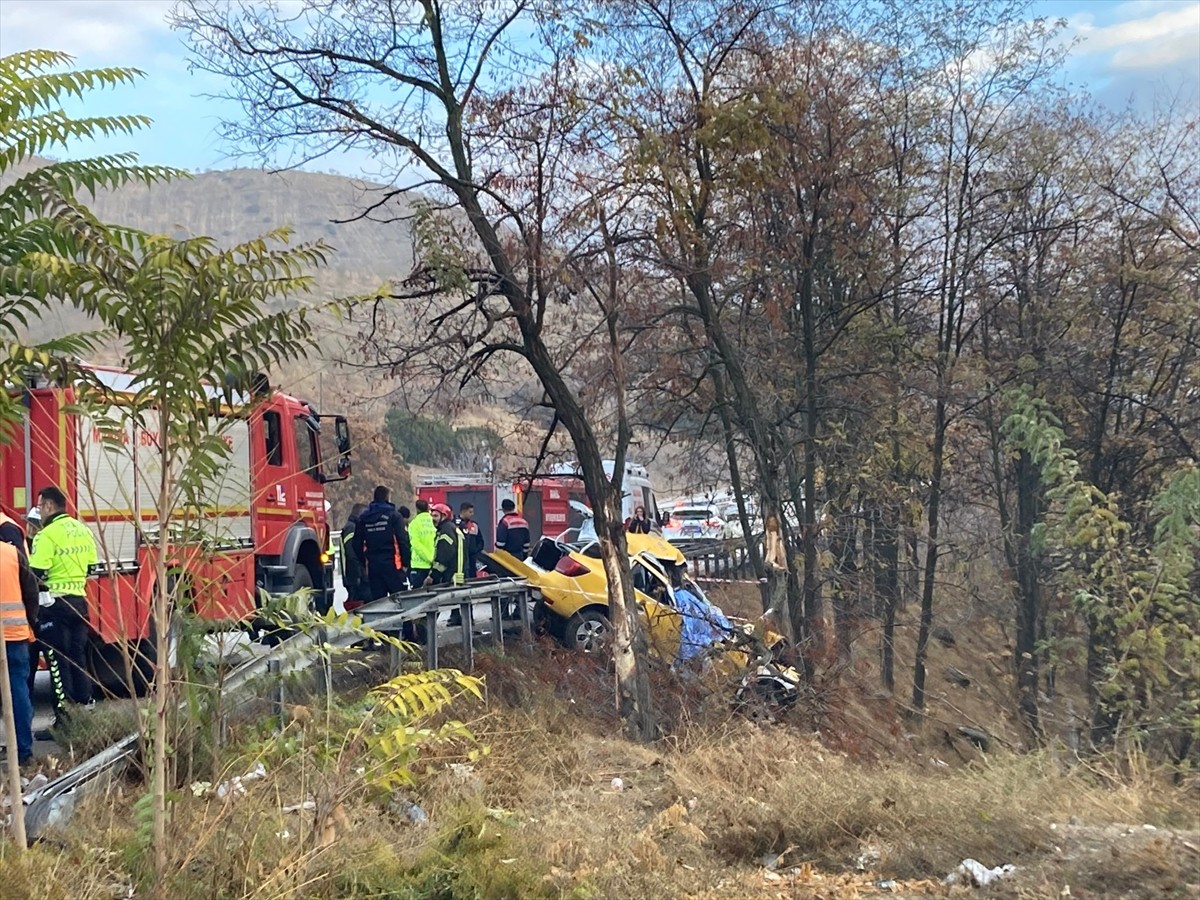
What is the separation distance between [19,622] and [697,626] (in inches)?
327

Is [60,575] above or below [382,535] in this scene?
above

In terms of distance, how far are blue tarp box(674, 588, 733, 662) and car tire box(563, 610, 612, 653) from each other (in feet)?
3.14

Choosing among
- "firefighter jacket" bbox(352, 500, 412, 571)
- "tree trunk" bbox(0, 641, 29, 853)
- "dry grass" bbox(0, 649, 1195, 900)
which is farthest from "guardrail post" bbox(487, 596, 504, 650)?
"tree trunk" bbox(0, 641, 29, 853)

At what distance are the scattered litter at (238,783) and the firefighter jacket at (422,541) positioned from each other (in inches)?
332

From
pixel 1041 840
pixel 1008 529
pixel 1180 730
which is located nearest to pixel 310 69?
pixel 1041 840

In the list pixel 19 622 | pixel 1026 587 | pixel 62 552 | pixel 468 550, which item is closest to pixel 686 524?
pixel 1026 587

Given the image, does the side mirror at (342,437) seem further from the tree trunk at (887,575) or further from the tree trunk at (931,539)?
the tree trunk at (931,539)

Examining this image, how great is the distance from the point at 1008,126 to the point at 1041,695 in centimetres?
1025

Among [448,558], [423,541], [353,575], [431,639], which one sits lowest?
[431,639]

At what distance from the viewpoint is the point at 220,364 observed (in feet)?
16.0

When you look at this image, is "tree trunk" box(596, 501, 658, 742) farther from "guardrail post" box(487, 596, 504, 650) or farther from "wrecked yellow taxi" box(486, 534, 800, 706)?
"guardrail post" box(487, 596, 504, 650)

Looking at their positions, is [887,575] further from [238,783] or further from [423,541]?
[238,783]

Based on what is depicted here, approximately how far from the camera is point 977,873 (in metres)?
5.59

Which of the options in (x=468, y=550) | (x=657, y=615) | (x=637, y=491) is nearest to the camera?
(x=657, y=615)
